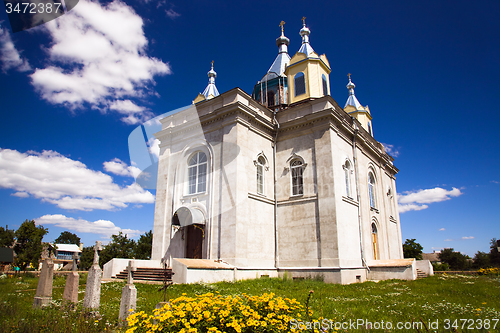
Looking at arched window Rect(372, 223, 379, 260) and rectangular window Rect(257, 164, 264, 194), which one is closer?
rectangular window Rect(257, 164, 264, 194)

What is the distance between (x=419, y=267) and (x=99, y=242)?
66.9ft

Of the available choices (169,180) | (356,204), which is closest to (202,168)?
(169,180)

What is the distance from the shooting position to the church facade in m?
16.5

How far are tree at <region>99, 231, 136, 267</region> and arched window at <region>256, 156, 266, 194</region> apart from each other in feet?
60.8

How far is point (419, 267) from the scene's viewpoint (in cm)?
2084

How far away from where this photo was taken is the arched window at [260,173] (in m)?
18.5

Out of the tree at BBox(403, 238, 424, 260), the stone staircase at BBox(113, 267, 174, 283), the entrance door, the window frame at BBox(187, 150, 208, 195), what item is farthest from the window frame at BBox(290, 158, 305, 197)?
the tree at BBox(403, 238, 424, 260)

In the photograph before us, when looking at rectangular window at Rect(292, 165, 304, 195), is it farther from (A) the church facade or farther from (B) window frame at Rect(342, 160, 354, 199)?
(B) window frame at Rect(342, 160, 354, 199)

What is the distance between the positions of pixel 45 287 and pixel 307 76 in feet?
62.9

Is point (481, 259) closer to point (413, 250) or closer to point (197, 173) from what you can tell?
point (413, 250)

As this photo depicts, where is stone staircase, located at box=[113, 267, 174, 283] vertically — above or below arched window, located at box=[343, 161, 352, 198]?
below

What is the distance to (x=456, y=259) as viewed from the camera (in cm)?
4978

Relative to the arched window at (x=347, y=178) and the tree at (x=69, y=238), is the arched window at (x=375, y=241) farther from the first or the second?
the tree at (x=69, y=238)

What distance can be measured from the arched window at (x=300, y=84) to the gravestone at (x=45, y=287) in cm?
1815
